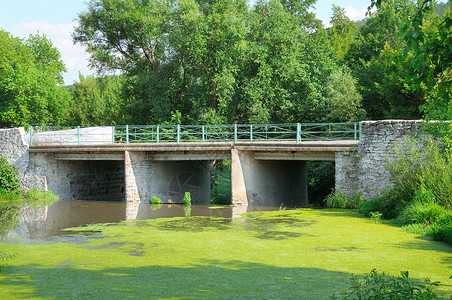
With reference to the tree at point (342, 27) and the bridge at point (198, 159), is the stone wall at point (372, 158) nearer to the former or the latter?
the bridge at point (198, 159)

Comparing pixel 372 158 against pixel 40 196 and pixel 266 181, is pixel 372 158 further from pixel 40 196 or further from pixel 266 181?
pixel 40 196

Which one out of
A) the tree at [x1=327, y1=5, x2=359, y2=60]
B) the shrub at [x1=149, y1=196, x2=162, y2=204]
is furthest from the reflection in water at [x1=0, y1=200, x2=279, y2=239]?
the tree at [x1=327, y1=5, x2=359, y2=60]

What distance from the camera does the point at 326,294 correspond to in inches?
277

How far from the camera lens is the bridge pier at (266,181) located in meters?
19.9

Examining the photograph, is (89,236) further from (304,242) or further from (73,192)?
(73,192)

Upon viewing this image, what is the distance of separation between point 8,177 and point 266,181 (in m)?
13.2

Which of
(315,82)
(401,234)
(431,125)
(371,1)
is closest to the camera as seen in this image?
(371,1)

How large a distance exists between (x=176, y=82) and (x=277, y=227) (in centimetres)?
1720

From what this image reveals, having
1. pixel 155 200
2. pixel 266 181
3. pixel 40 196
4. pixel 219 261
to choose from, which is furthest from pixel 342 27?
pixel 219 261

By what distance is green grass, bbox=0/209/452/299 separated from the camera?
742cm

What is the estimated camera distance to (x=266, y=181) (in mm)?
21531

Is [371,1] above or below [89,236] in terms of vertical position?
above

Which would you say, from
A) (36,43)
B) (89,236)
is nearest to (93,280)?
(89,236)

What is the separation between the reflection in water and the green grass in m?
1.71
